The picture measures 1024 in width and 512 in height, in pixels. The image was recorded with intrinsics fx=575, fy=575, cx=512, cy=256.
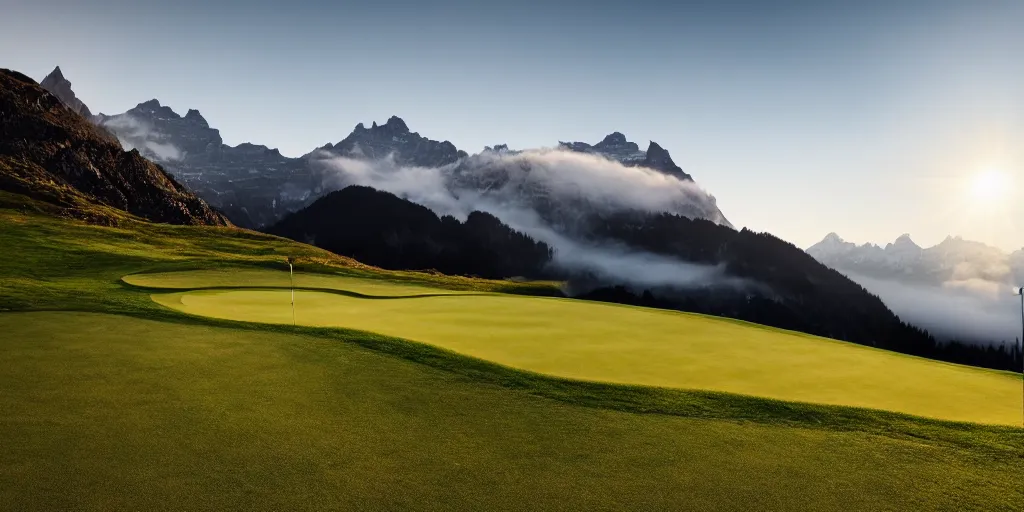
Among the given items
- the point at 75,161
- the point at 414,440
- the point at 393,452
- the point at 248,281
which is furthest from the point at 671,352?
the point at 75,161

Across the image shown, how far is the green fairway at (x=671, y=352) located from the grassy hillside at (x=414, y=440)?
5.73 feet

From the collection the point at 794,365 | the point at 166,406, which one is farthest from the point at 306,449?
the point at 794,365

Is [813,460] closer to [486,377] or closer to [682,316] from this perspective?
[486,377]

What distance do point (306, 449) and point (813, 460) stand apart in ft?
26.7

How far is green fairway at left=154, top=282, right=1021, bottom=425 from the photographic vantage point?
14008 mm

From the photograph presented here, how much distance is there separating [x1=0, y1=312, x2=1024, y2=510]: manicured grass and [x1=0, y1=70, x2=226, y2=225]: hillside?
136 meters

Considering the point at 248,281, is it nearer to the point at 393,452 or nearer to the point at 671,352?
the point at 671,352

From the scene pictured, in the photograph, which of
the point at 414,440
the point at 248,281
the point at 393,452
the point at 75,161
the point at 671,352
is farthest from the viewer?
the point at 75,161

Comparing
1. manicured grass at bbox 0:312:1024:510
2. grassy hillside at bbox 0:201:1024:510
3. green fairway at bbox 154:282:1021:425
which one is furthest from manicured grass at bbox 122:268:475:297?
manicured grass at bbox 0:312:1024:510

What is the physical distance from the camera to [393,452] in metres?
8.76

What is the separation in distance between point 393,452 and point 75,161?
16818cm

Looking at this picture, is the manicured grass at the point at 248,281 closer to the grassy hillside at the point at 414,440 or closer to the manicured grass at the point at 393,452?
the grassy hillside at the point at 414,440

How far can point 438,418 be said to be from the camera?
34.3 feet

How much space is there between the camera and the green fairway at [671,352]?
14008mm
